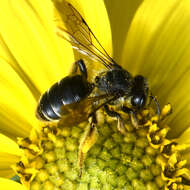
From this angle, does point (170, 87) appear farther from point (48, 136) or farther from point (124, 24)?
point (48, 136)

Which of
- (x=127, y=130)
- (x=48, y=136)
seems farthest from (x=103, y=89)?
(x=48, y=136)

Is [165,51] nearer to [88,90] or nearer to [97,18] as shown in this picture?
[97,18]

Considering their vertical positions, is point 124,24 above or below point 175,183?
above

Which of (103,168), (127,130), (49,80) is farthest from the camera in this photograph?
(49,80)

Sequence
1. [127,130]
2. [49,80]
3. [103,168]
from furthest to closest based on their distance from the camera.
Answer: [49,80] < [127,130] < [103,168]

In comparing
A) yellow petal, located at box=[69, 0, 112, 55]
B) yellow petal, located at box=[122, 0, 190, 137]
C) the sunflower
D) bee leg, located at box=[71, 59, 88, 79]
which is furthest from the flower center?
yellow petal, located at box=[69, 0, 112, 55]

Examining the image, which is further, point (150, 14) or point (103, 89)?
point (150, 14)

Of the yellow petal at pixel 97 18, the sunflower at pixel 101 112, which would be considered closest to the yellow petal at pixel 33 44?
the sunflower at pixel 101 112

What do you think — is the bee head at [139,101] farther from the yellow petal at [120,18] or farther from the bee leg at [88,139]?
the yellow petal at [120,18]
